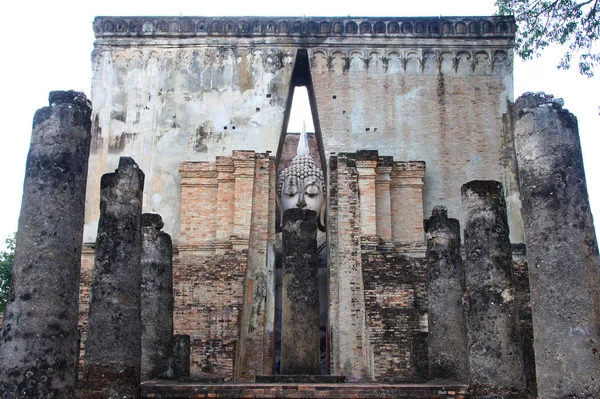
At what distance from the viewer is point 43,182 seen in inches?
260

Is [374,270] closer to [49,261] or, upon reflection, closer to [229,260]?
[229,260]

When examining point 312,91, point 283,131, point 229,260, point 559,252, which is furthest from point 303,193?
point 559,252

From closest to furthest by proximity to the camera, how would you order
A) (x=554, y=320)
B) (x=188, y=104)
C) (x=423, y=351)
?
1. (x=554, y=320)
2. (x=423, y=351)
3. (x=188, y=104)

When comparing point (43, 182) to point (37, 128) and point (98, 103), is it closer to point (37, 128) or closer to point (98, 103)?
point (37, 128)

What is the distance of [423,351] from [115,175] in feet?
18.3

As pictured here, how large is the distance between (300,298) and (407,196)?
5610 millimetres

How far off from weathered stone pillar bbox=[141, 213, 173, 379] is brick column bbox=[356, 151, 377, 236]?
5178mm

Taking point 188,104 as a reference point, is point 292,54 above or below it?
above

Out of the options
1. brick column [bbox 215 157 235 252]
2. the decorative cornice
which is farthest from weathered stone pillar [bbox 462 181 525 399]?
the decorative cornice

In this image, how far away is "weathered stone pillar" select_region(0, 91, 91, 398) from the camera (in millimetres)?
6047

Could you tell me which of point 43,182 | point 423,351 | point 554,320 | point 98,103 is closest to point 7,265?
point 98,103

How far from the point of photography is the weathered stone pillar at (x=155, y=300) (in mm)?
10430

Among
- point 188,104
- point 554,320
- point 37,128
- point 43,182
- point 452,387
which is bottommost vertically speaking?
point 452,387

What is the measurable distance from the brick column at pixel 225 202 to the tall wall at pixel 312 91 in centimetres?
75
